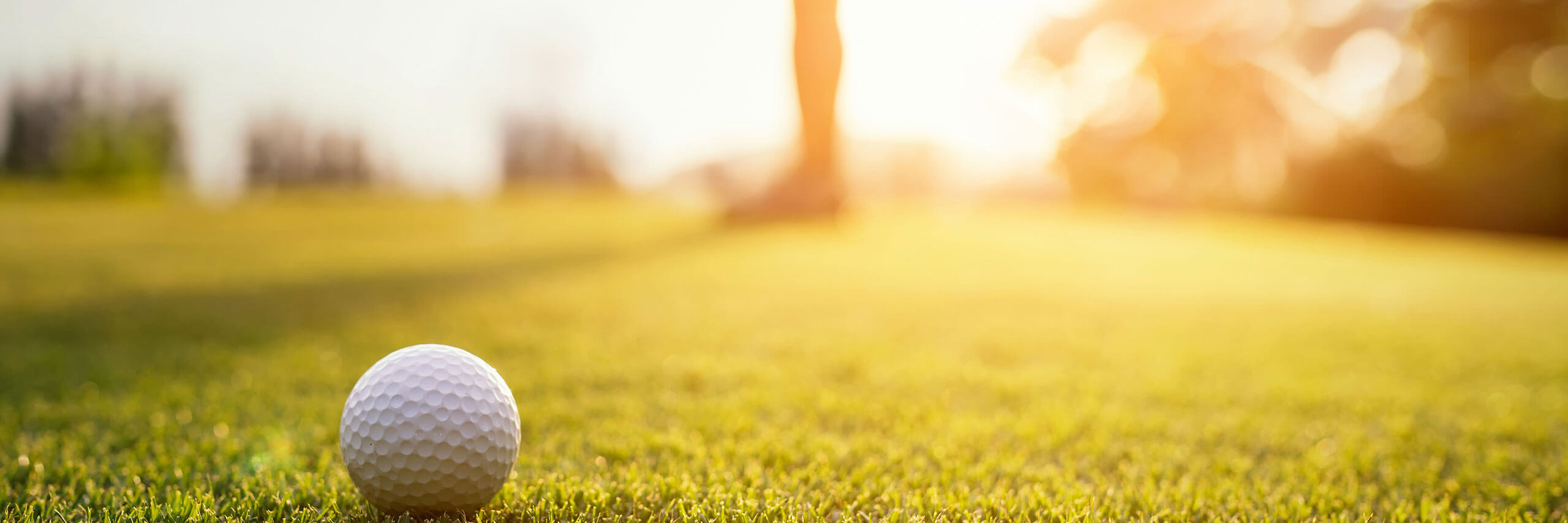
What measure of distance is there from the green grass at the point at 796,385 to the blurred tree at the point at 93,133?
17.0 metres

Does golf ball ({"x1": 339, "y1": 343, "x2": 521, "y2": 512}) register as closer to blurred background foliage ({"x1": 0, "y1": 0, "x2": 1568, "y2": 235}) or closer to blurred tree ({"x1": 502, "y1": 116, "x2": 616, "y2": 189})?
blurred background foliage ({"x1": 0, "y1": 0, "x2": 1568, "y2": 235})

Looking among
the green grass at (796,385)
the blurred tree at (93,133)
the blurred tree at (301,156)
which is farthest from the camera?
the blurred tree at (301,156)

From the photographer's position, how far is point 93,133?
75.6 ft

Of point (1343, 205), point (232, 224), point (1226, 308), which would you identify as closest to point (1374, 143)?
point (1343, 205)

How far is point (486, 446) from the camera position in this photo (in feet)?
6.29

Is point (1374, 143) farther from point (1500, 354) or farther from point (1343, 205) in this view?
point (1500, 354)

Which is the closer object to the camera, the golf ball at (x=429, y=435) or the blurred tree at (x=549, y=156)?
the golf ball at (x=429, y=435)

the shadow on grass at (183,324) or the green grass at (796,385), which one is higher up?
the green grass at (796,385)

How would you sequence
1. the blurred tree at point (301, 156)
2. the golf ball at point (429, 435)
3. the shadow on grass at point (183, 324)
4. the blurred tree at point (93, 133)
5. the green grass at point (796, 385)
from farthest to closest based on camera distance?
the blurred tree at point (301, 156), the blurred tree at point (93, 133), the shadow on grass at point (183, 324), the green grass at point (796, 385), the golf ball at point (429, 435)

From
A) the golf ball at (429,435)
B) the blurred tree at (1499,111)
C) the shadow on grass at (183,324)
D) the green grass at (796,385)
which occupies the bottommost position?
the shadow on grass at (183,324)

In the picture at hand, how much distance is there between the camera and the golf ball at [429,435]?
1867 mm

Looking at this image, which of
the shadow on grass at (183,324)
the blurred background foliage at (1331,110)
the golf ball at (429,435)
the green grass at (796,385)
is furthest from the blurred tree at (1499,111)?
the golf ball at (429,435)

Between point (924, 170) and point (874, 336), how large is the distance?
34767 millimetres

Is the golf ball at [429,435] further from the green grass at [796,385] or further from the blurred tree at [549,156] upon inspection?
the blurred tree at [549,156]
